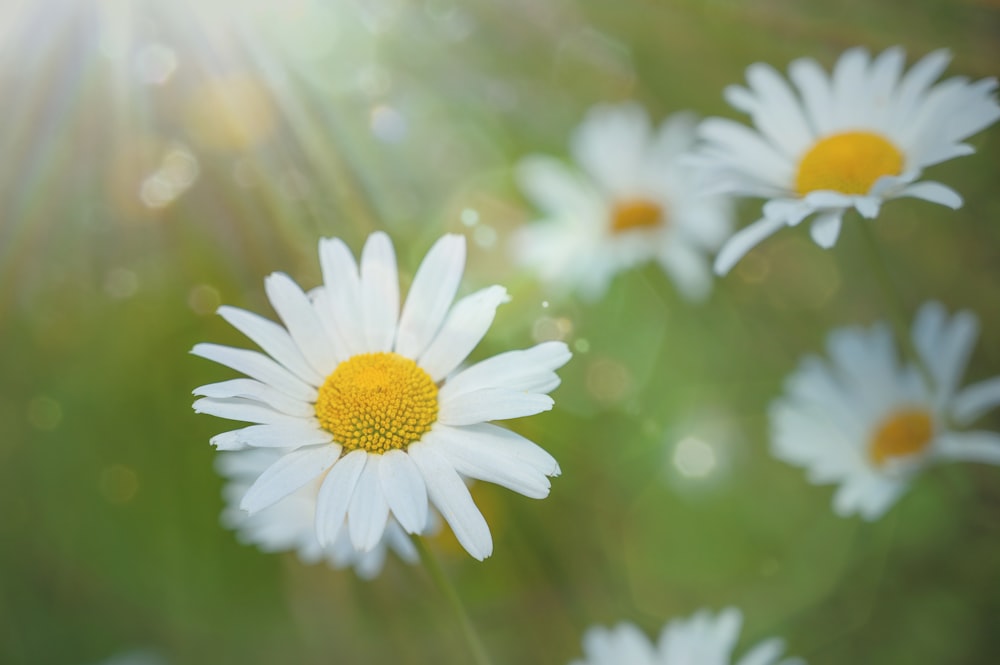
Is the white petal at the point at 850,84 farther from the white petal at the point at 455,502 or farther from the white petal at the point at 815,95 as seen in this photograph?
the white petal at the point at 455,502

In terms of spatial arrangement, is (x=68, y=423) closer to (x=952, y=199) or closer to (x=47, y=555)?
(x=47, y=555)

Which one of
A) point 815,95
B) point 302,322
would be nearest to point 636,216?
point 815,95

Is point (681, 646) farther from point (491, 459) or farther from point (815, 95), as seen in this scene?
point (815, 95)

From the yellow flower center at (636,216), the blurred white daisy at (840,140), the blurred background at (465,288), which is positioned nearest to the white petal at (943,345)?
the blurred background at (465,288)

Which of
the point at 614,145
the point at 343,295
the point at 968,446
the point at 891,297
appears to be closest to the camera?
the point at 343,295

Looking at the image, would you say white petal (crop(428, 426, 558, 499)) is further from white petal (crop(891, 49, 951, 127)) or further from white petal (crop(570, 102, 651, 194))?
white petal (crop(570, 102, 651, 194))

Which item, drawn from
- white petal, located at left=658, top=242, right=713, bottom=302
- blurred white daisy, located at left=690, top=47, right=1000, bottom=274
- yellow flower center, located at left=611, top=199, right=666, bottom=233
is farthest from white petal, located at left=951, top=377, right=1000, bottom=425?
yellow flower center, located at left=611, top=199, right=666, bottom=233

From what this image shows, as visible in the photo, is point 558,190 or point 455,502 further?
point 558,190

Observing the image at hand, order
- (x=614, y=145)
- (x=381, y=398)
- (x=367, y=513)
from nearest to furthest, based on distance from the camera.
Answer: (x=367, y=513)
(x=381, y=398)
(x=614, y=145)

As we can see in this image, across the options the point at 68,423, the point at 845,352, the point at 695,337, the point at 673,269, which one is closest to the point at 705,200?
the point at 673,269
